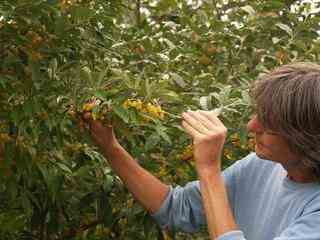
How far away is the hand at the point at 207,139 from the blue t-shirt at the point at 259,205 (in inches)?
7.5

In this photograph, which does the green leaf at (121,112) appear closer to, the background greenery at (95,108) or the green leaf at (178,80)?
the background greenery at (95,108)

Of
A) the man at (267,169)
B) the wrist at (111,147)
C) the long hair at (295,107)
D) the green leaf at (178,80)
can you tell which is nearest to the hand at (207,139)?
the man at (267,169)

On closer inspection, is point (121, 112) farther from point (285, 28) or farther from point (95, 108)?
point (285, 28)

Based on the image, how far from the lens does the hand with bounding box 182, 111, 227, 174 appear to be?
7.04 ft

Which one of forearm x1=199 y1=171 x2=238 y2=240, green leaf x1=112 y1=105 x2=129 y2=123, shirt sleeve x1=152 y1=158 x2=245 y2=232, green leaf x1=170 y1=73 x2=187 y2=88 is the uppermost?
green leaf x1=112 y1=105 x2=129 y2=123

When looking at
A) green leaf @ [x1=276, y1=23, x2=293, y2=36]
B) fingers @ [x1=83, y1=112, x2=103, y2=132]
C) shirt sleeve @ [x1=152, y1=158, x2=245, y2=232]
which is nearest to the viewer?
fingers @ [x1=83, y1=112, x2=103, y2=132]

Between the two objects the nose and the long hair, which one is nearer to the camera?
the long hair

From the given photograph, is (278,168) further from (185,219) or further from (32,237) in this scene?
(32,237)

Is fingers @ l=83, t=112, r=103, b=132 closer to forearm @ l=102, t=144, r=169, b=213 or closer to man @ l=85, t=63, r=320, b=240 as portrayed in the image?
man @ l=85, t=63, r=320, b=240

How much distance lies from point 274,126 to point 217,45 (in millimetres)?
1457

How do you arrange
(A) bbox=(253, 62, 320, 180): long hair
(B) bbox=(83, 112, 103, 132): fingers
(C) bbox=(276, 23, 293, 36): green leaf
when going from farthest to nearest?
(C) bbox=(276, 23, 293, 36): green leaf < (B) bbox=(83, 112, 103, 132): fingers < (A) bbox=(253, 62, 320, 180): long hair

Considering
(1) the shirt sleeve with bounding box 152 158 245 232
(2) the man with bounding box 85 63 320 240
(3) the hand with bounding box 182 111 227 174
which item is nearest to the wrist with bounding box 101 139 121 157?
(2) the man with bounding box 85 63 320 240

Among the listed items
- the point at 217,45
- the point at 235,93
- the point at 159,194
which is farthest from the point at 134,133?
the point at 217,45

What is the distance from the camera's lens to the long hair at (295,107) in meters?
2.00
